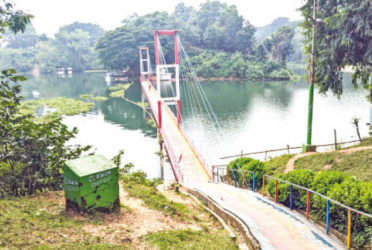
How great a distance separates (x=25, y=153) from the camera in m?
6.59

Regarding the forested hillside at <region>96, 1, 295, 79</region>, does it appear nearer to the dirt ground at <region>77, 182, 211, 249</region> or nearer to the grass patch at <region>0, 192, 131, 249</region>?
the dirt ground at <region>77, 182, 211, 249</region>

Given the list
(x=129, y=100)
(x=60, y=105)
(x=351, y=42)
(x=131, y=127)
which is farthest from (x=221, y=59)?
(x=351, y=42)

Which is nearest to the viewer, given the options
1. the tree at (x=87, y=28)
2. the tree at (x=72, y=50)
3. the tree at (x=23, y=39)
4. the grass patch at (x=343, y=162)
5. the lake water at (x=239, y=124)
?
the grass patch at (x=343, y=162)

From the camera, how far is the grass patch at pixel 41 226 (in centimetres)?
461

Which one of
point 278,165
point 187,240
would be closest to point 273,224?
point 187,240

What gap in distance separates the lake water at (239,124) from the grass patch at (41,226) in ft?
40.8

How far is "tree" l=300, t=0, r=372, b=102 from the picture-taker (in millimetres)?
14117

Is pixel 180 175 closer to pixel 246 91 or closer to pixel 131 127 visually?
pixel 131 127

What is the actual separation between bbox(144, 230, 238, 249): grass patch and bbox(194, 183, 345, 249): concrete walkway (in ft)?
1.81

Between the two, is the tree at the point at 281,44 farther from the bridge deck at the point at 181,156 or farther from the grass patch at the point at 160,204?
the grass patch at the point at 160,204

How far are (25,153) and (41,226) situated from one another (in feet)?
Answer: 6.38

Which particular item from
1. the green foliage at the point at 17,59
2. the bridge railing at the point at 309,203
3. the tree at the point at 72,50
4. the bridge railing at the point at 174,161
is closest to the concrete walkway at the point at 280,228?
the bridge railing at the point at 309,203

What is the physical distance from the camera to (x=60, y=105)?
42.1m

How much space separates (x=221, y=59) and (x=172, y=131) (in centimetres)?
4689
